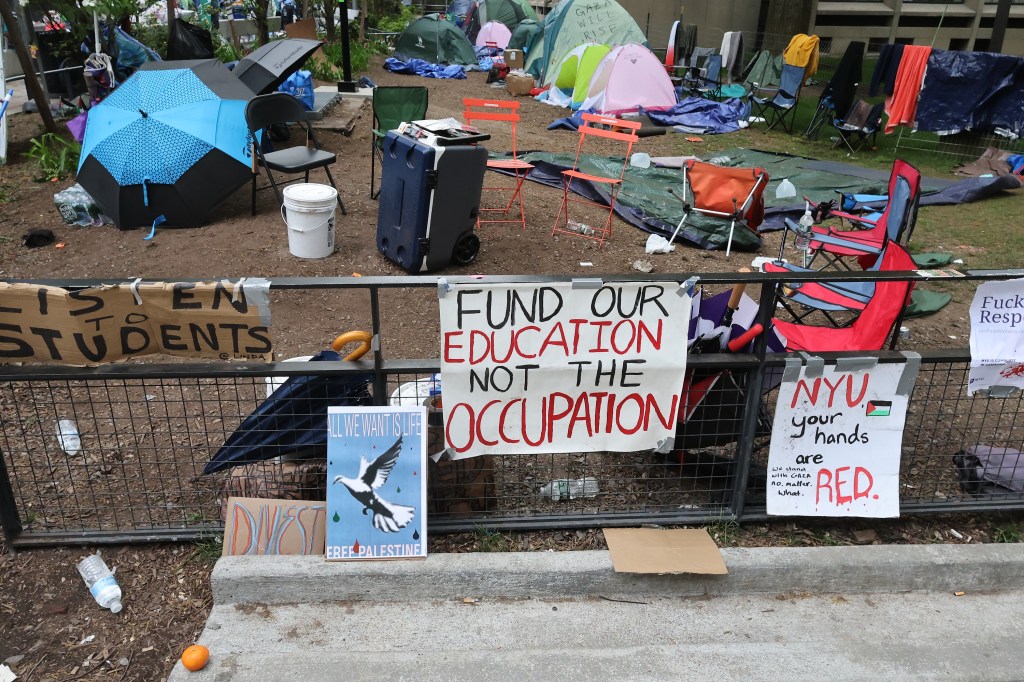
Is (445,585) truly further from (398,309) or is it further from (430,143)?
(430,143)

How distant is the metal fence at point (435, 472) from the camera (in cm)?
278

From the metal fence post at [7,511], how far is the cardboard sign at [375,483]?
49.8 inches

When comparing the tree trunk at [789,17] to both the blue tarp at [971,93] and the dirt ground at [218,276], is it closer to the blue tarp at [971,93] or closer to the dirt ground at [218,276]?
the blue tarp at [971,93]

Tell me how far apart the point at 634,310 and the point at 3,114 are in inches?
351

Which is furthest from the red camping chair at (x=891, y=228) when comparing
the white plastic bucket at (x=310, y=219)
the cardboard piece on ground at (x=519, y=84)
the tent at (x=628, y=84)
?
the cardboard piece on ground at (x=519, y=84)

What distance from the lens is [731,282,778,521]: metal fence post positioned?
9.24 ft

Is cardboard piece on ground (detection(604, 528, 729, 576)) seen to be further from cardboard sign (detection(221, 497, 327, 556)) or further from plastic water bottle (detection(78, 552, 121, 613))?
plastic water bottle (detection(78, 552, 121, 613))

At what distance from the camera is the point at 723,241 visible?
7133 millimetres

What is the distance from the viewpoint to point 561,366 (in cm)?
279

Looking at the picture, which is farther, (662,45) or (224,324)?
(662,45)

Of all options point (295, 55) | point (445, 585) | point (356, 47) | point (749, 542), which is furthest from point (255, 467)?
point (356, 47)

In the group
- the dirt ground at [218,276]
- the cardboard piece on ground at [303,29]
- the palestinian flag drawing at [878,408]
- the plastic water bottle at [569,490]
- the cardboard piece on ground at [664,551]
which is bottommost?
the dirt ground at [218,276]

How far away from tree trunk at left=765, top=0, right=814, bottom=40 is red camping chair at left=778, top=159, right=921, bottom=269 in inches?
850

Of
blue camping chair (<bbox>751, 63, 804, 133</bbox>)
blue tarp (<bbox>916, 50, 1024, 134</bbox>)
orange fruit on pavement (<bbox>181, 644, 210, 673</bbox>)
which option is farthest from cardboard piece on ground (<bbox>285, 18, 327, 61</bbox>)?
orange fruit on pavement (<bbox>181, 644, 210, 673</bbox>)
